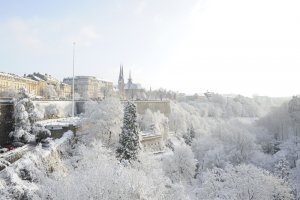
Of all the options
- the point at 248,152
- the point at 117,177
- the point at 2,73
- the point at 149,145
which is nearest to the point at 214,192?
the point at 117,177

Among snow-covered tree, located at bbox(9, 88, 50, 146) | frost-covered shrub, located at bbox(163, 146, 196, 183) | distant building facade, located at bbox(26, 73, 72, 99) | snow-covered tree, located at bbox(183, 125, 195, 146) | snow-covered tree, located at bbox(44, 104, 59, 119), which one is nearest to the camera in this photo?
snow-covered tree, located at bbox(9, 88, 50, 146)

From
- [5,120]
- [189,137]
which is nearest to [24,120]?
[5,120]

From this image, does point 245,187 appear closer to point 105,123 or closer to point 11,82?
point 105,123

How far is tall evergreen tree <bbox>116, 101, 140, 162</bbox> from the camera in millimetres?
38438

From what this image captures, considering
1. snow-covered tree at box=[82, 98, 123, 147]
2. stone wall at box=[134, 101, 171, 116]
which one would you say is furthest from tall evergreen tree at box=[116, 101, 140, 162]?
stone wall at box=[134, 101, 171, 116]

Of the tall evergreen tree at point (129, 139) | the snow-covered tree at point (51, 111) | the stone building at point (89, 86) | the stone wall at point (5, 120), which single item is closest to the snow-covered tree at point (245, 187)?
the tall evergreen tree at point (129, 139)

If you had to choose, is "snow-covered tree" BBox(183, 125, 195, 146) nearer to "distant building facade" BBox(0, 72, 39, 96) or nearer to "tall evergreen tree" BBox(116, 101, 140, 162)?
"distant building facade" BBox(0, 72, 39, 96)

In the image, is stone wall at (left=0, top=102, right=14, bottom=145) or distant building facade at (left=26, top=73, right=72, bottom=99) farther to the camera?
distant building facade at (left=26, top=73, right=72, bottom=99)

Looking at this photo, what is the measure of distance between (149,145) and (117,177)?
39.3 m

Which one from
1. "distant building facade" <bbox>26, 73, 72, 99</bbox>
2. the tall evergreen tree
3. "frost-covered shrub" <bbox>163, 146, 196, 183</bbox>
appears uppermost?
"distant building facade" <bbox>26, 73, 72, 99</bbox>

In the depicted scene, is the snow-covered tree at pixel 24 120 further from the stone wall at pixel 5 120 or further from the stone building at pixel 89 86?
the stone building at pixel 89 86

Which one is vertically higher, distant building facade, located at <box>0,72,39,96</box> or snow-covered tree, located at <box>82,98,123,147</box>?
distant building facade, located at <box>0,72,39,96</box>

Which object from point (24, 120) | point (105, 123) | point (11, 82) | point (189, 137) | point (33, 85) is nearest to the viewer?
point (24, 120)

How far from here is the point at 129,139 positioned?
38.7 meters
